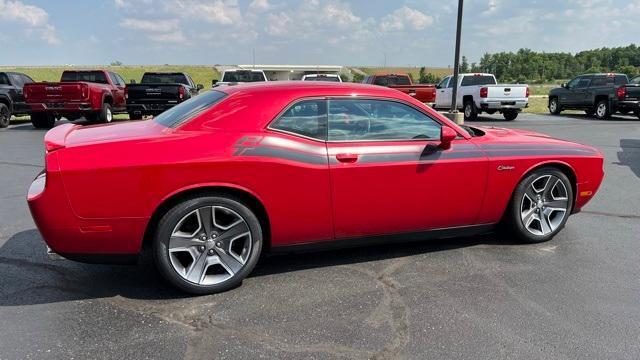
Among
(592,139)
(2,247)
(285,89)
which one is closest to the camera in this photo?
(285,89)

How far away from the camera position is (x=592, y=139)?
12.2 metres

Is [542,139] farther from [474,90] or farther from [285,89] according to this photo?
[474,90]

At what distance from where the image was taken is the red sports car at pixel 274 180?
3.22 meters

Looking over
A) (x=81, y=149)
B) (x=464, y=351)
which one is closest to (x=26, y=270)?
(x=81, y=149)

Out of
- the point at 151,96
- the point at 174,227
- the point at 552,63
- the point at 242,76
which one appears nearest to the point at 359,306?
the point at 174,227

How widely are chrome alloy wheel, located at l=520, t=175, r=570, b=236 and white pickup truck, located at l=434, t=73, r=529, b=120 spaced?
13.6 meters

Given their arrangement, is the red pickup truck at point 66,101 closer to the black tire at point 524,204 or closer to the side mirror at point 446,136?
the side mirror at point 446,136

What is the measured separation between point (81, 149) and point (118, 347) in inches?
50.4

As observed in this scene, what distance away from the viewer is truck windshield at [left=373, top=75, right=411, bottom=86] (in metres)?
20.2

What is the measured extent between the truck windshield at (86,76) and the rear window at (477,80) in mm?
13220

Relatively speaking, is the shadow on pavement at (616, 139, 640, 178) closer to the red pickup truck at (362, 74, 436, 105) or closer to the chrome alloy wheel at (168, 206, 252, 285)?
the chrome alloy wheel at (168, 206, 252, 285)

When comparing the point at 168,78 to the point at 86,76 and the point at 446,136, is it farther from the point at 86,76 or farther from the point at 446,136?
the point at 446,136

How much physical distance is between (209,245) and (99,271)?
108cm

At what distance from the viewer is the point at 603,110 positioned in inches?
735
